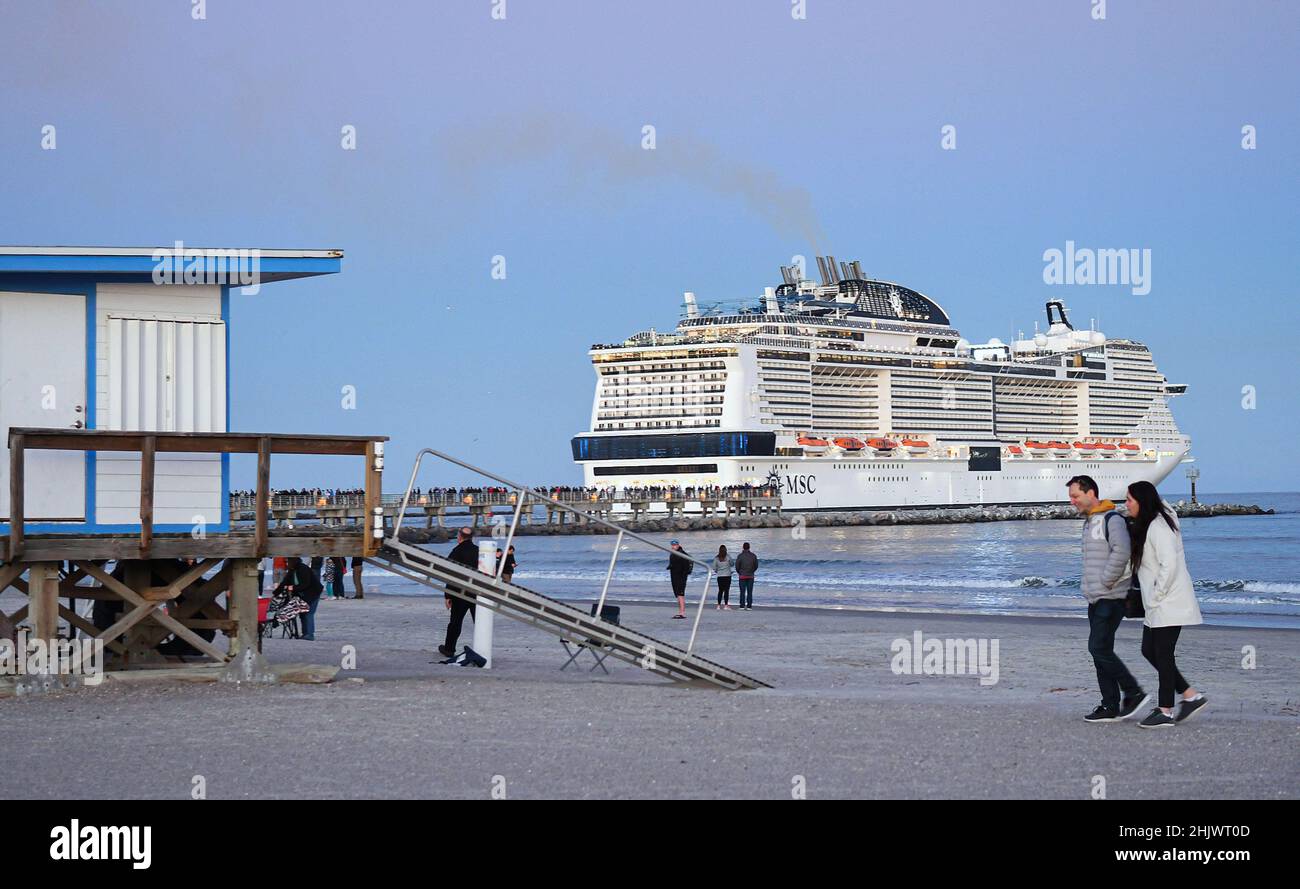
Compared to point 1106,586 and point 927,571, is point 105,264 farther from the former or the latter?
point 927,571

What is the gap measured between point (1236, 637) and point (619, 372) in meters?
76.2

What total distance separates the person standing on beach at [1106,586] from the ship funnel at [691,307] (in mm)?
90250

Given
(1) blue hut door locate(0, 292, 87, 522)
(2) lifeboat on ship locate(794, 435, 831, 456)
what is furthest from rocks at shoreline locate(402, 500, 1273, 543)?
(1) blue hut door locate(0, 292, 87, 522)

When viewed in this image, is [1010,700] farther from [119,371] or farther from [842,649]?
[119,371]

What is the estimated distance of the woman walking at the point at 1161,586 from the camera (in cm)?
915

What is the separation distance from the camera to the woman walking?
9148 millimetres

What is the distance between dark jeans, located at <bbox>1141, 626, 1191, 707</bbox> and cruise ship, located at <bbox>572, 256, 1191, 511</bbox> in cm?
7957

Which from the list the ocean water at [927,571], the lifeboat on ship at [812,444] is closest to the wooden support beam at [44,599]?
the ocean water at [927,571]

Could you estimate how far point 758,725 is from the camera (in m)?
9.76

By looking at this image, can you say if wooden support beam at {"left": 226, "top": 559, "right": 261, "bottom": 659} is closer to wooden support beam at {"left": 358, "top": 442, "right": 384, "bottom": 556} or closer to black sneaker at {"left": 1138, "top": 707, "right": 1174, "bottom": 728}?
wooden support beam at {"left": 358, "top": 442, "right": 384, "bottom": 556}

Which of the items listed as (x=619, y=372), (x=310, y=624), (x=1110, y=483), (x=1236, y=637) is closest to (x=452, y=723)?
(x=310, y=624)

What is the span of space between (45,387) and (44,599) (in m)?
1.71

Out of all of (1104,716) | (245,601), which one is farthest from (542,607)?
(1104,716)

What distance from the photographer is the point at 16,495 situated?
35.3ft
